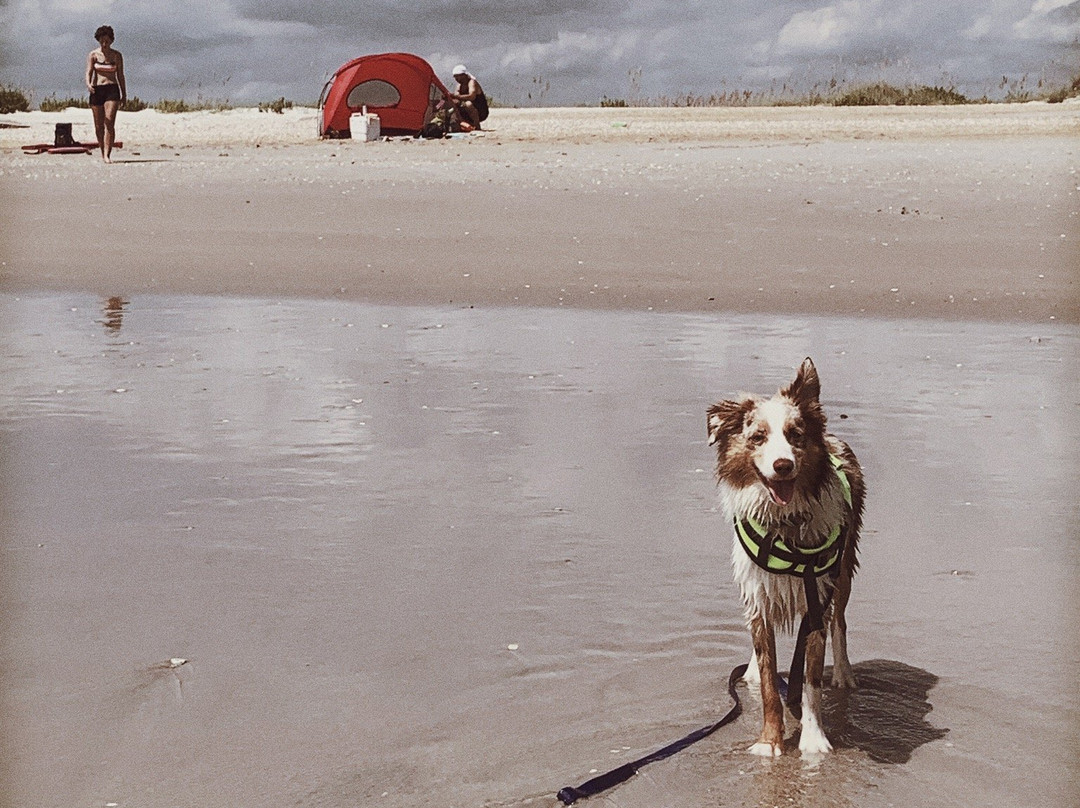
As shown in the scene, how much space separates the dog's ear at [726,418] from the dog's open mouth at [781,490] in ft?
0.70

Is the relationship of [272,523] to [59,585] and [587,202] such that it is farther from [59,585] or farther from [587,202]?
[587,202]

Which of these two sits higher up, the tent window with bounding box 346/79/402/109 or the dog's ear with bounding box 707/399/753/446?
the tent window with bounding box 346/79/402/109

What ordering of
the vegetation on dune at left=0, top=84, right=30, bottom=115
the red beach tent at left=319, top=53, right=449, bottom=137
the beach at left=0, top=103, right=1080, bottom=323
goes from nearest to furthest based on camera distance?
the beach at left=0, top=103, right=1080, bottom=323 < the red beach tent at left=319, top=53, right=449, bottom=137 < the vegetation on dune at left=0, top=84, right=30, bottom=115

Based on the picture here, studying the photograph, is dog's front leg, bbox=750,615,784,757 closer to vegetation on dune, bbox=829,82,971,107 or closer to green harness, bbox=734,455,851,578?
green harness, bbox=734,455,851,578

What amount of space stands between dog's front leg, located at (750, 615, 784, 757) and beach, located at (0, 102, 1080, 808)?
82 millimetres

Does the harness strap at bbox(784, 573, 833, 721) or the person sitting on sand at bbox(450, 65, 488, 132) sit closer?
the harness strap at bbox(784, 573, 833, 721)

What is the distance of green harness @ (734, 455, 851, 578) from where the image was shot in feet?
14.5

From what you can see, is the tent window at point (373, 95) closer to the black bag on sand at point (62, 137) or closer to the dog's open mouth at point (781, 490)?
the black bag on sand at point (62, 137)

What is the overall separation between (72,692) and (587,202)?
1418 centimetres

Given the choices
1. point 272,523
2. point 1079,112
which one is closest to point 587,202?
point 272,523

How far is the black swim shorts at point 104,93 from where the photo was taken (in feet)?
73.3

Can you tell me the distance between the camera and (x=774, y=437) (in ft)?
14.1

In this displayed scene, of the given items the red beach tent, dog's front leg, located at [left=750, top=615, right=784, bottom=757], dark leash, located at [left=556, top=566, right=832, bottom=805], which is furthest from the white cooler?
dog's front leg, located at [left=750, top=615, right=784, bottom=757]

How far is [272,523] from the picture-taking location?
6.59 meters
